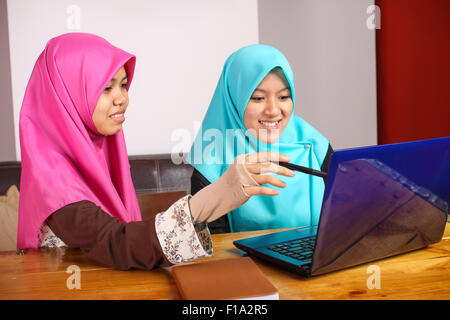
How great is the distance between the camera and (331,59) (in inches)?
105

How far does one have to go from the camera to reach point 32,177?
962 millimetres

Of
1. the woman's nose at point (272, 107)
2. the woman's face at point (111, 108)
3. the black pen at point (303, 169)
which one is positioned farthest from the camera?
the woman's nose at point (272, 107)

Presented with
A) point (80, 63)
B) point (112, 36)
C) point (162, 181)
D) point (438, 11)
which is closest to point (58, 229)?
point (80, 63)

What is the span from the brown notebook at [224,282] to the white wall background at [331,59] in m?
2.12

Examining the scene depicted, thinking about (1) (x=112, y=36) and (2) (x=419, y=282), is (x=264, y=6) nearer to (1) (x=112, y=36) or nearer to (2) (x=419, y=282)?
(1) (x=112, y=36)

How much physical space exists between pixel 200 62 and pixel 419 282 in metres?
2.04

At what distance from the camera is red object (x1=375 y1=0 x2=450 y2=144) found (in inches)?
93.4

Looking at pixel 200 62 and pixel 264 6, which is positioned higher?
pixel 264 6

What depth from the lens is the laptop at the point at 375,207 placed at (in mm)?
599

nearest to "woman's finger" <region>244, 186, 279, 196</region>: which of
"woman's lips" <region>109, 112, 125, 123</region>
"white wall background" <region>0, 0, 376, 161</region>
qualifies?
"woman's lips" <region>109, 112, 125, 123</region>

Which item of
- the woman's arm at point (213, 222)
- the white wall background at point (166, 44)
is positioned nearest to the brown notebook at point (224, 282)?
the woman's arm at point (213, 222)

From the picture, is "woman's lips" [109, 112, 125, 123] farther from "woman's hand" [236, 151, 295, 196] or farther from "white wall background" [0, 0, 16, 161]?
"white wall background" [0, 0, 16, 161]

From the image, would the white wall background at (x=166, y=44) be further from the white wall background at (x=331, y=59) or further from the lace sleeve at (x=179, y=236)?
the lace sleeve at (x=179, y=236)

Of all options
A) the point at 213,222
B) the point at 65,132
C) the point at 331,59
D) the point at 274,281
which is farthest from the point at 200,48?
the point at 274,281
